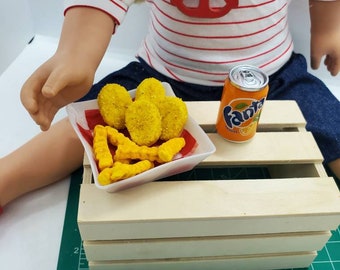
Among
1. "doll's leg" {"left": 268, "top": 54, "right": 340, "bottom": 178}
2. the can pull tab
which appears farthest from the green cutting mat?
the can pull tab

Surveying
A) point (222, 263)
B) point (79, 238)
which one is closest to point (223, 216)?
point (222, 263)

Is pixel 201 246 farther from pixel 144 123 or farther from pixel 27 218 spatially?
pixel 27 218

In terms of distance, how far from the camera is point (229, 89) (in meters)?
0.59

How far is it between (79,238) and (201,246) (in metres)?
0.22

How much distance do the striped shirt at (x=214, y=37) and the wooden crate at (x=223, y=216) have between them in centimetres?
15

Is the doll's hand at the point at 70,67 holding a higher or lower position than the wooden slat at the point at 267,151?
higher

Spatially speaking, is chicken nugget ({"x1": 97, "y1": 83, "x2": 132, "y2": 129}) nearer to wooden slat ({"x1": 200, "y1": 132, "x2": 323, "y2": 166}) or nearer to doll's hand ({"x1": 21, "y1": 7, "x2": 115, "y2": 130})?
doll's hand ({"x1": 21, "y1": 7, "x2": 115, "y2": 130})

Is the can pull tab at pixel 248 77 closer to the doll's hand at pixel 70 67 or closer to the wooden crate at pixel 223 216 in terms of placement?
the wooden crate at pixel 223 216

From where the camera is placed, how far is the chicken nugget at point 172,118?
60 cm

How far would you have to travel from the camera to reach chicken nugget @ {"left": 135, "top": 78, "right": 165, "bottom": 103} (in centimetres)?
62

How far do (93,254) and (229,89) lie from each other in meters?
0.30

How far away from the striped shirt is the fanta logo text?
19 cm

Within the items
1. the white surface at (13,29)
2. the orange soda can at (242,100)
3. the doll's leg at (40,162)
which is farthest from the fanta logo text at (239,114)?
the white surface at (13,29)

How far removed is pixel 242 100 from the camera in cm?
59
